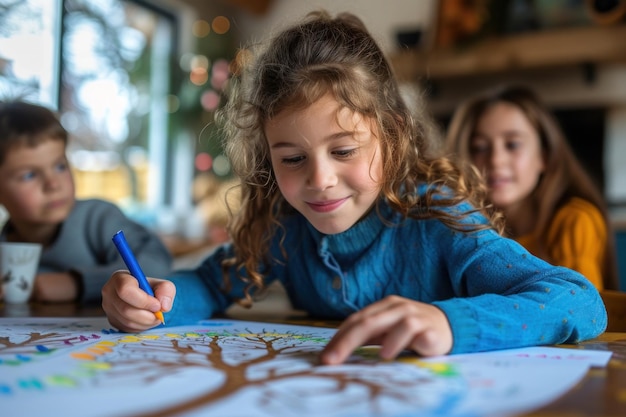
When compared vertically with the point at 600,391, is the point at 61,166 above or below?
above

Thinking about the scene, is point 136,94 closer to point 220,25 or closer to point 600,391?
point 220,25

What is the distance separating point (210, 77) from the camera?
12.7 feet

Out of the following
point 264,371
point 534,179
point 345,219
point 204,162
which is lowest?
point 264,371

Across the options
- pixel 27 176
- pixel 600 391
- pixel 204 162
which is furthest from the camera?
pixel 204 162

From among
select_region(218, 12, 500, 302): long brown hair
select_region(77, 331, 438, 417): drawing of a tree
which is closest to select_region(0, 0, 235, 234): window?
select_region(218, 12, 500, 302): long brown hair

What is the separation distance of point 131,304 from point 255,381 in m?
0.33

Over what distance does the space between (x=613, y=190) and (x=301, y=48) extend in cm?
316

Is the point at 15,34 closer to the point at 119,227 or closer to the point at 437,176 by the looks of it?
the point at 119,227

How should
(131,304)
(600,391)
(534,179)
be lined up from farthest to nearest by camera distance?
(534,179)
(131,304)
(600,391)

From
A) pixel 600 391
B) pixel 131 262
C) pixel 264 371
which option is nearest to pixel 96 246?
pixel 131 262

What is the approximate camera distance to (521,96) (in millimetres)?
1866

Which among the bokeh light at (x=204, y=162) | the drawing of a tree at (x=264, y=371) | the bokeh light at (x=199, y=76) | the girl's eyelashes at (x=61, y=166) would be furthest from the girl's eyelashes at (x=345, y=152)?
the bokeh light at (x=204, y=162)

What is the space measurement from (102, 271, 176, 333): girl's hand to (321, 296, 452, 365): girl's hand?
298 mm

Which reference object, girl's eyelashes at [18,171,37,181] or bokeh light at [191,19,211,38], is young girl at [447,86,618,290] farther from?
bokeh light at [191,19,211,38]
